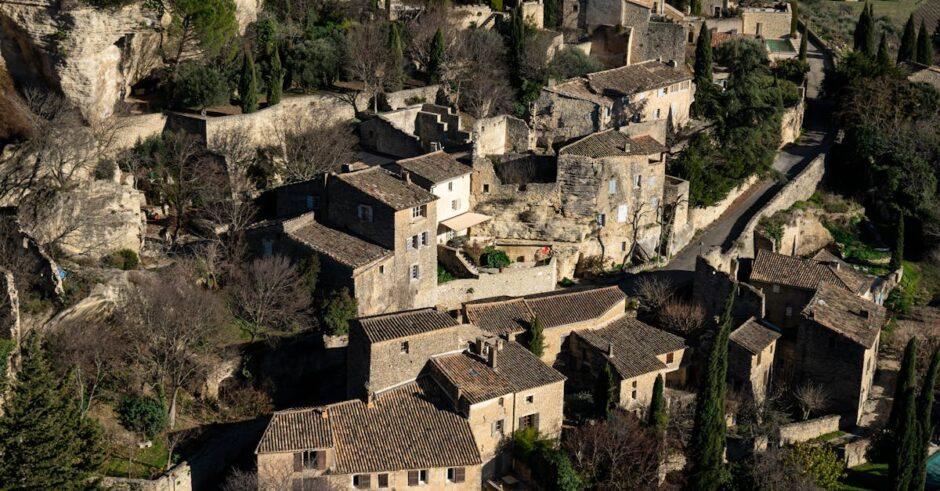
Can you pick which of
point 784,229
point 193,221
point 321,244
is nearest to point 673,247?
point 784,229

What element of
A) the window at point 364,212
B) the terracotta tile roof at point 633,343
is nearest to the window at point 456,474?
the terracotta tile roof at point 633,343

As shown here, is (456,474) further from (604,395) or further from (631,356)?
(631,356)

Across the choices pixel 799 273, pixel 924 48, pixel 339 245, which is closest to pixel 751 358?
pixel 799 273

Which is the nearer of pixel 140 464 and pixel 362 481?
pixel 362 481

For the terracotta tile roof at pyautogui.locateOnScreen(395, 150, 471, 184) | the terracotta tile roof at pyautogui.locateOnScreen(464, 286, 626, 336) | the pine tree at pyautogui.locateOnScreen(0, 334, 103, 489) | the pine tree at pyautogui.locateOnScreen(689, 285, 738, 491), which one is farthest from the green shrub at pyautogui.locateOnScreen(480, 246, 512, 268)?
the pine tree at pyautogui.locateOnScreen(0, 334, 103, 489)

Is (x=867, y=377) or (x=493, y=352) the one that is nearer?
(x=493, y=352)

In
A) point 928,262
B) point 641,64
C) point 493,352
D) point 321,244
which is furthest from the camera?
point 641,64

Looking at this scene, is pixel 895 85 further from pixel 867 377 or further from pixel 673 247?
pixel 867 377
